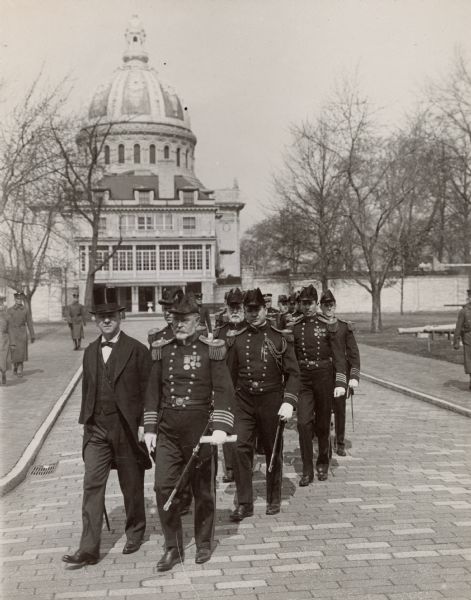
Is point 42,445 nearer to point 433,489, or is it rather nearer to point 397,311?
point 433,489

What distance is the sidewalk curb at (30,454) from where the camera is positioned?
26.7 ft

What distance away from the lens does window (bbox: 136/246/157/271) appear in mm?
74438

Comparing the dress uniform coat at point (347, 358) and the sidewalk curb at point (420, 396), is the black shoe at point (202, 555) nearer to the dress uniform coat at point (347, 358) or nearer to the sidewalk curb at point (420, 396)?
the dress uniform coat at point (347, 358)

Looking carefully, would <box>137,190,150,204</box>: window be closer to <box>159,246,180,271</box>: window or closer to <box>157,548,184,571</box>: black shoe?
<box>159,246,180,271</box>: window

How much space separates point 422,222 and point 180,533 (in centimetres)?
5063

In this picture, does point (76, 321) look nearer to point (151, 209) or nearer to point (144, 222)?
point (144, 222)

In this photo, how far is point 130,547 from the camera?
5.96 meters

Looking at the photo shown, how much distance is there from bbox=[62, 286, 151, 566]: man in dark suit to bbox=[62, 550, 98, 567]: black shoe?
1.13 feet

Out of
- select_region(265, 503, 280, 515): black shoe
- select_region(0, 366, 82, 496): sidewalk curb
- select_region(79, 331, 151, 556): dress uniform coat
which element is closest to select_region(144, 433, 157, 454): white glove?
select_region(79, 331, 151, 556): dress uniform coat

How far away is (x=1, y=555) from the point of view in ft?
19.5

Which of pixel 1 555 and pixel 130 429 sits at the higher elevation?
pixel 130 429

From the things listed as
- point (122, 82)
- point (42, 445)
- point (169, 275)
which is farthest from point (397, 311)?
point (42, 445)

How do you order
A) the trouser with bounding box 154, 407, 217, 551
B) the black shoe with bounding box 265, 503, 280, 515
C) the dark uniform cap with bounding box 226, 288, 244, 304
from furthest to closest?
the dark uniform cap with bounding box 226, 288, 244, 304, the black shoe with bounding box 265, 503, 280, 515, the trouser with bounding box 154, 407, 217, 551

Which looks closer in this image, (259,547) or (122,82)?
(259,547)
